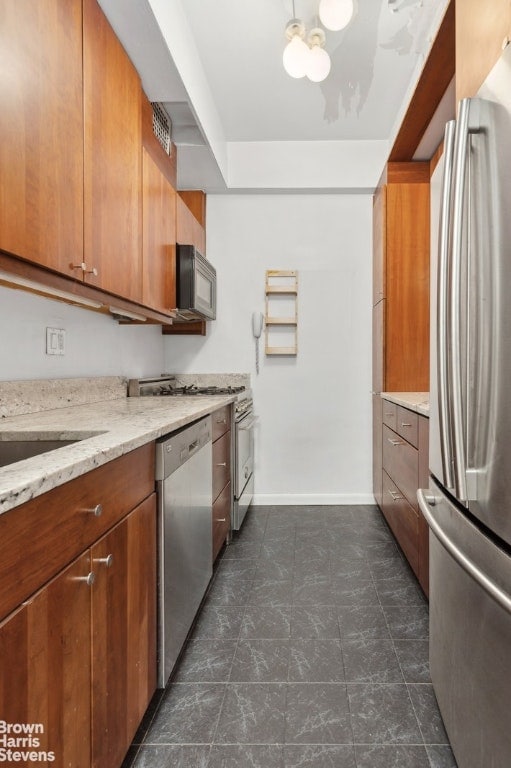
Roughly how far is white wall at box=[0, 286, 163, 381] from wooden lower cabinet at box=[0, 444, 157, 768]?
751 mm

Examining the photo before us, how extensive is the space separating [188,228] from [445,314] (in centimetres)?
238

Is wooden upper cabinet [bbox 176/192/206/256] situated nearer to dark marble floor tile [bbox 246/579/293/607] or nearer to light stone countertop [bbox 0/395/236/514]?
light stone countertop [bbox 0/395/236/514]

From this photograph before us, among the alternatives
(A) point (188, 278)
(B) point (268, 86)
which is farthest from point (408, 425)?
(B) point (268, 86)

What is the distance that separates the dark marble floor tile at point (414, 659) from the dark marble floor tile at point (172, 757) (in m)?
0.72

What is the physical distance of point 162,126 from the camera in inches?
94.9

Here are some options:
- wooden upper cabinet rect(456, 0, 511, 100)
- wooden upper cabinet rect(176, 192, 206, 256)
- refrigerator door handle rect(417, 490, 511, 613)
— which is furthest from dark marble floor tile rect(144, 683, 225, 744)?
wooden upper cabinet rect(176, 192, 206, 256)

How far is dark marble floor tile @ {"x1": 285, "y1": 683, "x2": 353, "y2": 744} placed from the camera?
1293 millimetres

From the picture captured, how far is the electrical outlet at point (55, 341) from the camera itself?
6.27 ft

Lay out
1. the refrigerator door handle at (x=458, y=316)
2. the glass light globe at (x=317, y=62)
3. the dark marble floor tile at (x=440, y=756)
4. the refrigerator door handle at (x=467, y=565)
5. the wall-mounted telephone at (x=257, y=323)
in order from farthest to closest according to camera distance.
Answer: the wall-mounted telephone at (x=257, y=323) → the glass light globe at (x=317, y=62) → the dark marble floor tile at (x=440, y=756) → the refrigerator door handle at (x=458, y=316) → the refrigerator door handle at (x=467, y=565)

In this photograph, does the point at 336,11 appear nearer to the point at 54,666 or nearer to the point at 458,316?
the point at 458,316

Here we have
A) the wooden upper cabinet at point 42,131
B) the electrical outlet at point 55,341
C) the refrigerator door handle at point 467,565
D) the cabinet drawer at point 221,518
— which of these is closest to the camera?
the refrigerator door handle at point 467,565

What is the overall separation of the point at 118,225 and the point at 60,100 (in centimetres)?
50

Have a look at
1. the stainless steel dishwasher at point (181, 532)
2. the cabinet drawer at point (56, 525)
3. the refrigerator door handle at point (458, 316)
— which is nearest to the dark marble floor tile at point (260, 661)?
the stainless steel dishwasher at point (181, 532)

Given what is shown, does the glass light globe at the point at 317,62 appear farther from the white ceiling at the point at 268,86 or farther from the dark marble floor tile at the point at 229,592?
the dark marble floor tile at the point at 229,592
